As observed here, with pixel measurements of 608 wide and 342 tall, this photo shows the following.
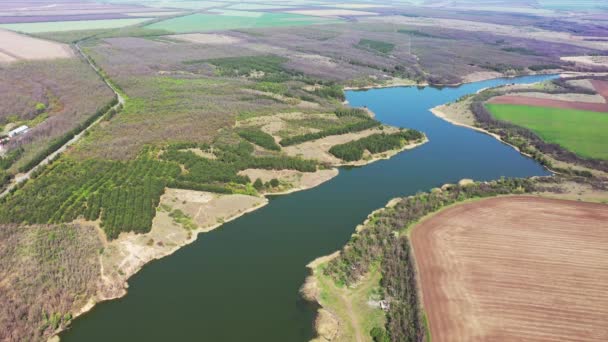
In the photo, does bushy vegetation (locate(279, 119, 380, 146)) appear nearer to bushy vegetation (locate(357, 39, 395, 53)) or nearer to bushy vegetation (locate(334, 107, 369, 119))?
bushy vegetation (locate(334, 107, 369, 119))

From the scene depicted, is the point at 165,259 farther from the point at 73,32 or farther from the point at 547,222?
the point at 73,32

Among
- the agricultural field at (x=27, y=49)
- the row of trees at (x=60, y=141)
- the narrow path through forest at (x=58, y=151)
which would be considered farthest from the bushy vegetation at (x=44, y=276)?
the agricultural field at (x=27, y=49)

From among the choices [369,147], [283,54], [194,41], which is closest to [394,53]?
[283,54]

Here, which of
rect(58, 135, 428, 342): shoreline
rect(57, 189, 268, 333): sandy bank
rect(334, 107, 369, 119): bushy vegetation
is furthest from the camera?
rect(334, 107, 369, 119): bushy vegetation

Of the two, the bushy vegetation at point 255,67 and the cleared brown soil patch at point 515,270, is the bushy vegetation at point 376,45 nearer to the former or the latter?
the bushy vegetation at point 255,67

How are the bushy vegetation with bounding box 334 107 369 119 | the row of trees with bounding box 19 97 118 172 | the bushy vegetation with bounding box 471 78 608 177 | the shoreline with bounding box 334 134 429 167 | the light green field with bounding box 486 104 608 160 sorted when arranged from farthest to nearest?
the bushy vegetation with bounding box 334 107 369 119 → the light green field with bounding box 486 104 608 160 → the shoreline with bounding box 334 134 429 167 → the bushy vegetation with bounding box 471 78 608 177 → the row of trees with bounding box 19 97 118 172

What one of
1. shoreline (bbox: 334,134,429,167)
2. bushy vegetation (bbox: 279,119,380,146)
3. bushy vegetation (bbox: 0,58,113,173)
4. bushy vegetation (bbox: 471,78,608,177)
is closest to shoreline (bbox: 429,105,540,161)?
bushy vegetation (bbox: 471,78,608,177)

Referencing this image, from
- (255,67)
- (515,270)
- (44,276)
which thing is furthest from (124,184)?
(255,67)

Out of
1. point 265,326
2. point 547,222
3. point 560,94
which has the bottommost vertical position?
point 265,326
